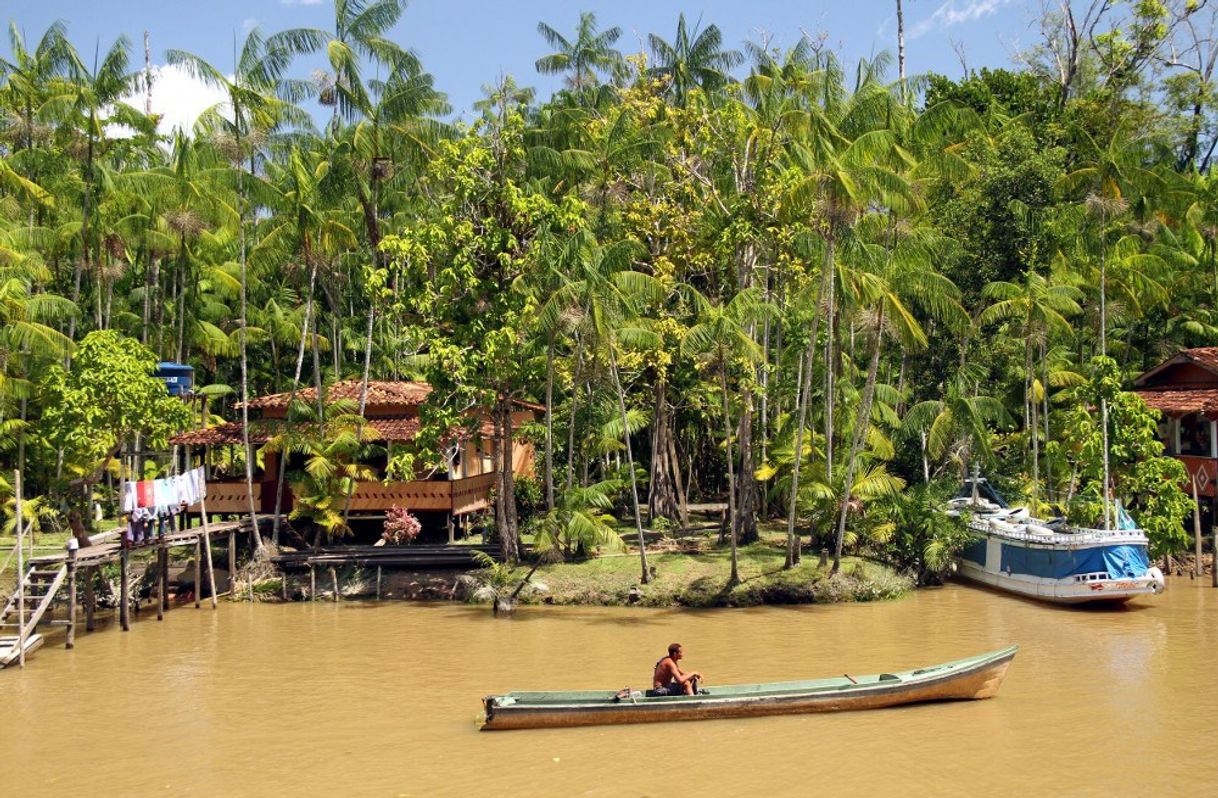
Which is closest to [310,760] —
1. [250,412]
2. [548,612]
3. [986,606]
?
[548,612]

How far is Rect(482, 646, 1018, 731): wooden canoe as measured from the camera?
1617cm

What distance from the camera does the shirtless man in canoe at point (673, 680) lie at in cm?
1634

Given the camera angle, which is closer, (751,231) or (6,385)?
(751,231)

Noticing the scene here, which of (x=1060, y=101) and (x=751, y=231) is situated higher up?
(x=1060, y=101)

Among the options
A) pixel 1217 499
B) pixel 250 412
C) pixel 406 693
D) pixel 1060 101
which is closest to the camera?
pixel 406 693

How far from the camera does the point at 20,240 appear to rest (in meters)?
32.9

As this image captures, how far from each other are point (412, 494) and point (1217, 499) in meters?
21.4

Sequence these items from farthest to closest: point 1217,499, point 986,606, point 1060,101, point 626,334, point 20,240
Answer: point 1060,101
point 20,240
point 1217,499
point 626,334
point 986,606

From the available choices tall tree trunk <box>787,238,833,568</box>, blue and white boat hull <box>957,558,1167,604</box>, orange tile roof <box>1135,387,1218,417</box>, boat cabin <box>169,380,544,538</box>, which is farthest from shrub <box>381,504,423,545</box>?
orange tile roof <box>1135,387,1218,417</box>

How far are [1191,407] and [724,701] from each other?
791 inches

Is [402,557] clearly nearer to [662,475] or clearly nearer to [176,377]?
[176,377]

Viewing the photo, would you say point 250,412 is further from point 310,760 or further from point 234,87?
point 310,760

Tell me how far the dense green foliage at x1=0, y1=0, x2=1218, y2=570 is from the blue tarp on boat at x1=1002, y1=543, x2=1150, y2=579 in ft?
7.04

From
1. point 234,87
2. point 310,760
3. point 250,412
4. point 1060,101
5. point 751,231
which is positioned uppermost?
point 1060,101
